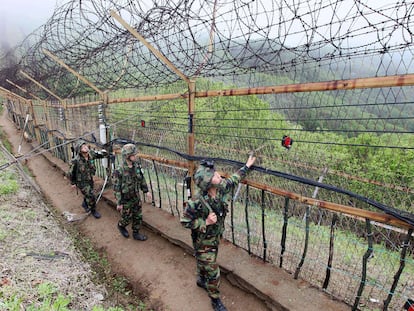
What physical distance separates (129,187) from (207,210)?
1.61 metres

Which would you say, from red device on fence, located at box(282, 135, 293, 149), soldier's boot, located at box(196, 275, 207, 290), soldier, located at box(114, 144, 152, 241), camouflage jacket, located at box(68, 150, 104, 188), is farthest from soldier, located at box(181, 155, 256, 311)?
camouflage jacket, located at box(68, 150, 104, 188)

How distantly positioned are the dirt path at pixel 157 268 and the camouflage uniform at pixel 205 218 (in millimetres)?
327

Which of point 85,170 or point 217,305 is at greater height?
point 85,170

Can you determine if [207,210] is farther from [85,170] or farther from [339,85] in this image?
[85,170]

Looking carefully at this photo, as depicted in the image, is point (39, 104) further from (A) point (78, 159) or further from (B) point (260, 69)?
(B) point (260, 69)

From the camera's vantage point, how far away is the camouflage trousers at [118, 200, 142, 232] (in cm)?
359

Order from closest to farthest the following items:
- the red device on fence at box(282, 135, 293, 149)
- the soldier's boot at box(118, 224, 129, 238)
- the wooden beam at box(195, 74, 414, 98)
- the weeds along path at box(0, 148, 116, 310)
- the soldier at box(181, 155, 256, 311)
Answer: the wooden beam at box(195, 74, 414, 98) → the weeds along path at box(0, 148, 116, 310) → the red device on fence at box(282, 135, 293, 149) → the soldier at box(181, 155, 256, 311) → the soldier's boot at box(118, 224, 129, 238)

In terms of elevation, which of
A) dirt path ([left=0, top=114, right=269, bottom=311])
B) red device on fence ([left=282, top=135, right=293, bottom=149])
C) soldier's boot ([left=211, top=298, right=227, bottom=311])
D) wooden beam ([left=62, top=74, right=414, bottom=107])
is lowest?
dirt path ([left=0, top=114, right=269, bottom=311])

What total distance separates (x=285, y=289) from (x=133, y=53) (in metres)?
3.43

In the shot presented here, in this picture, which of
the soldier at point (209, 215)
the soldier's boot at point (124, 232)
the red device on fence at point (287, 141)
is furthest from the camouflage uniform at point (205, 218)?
the soldier's boot at point (124, 232)

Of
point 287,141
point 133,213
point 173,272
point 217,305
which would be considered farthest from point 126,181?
point 287,141

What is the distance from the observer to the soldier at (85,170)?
14.6 ft

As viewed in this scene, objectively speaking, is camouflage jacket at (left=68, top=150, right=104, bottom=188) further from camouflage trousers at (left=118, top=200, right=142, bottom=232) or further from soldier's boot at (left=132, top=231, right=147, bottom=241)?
soldier's boot at (left=132, top=231, right=147, bottom=241)

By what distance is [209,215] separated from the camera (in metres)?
2.24
